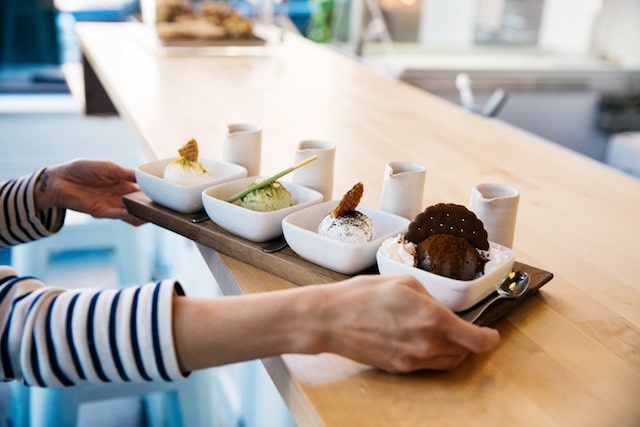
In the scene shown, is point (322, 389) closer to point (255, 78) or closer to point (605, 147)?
point (255, 78)

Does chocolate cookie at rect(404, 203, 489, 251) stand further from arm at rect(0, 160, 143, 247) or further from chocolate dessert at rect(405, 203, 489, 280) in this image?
arm at rect(0, 160, 143, 247)

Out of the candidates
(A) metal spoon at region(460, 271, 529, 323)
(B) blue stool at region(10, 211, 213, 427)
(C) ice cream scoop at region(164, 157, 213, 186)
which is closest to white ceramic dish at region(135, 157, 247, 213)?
(C) ice cream scoop at region(164, 157, 213, 186)

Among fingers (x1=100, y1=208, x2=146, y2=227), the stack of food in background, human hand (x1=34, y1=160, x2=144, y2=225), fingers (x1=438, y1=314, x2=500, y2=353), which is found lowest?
fingers (x1=100, y1=208, x2=146, y2=227)

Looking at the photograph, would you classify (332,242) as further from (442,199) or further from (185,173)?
(442,199)

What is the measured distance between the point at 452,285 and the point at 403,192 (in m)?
0.28

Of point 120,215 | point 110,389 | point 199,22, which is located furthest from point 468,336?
point 199,22

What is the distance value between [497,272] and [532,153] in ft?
2.96

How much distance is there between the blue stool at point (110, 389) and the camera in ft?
5.43

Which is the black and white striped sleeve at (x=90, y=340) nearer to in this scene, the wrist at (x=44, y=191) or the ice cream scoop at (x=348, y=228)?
the ice cream scoop at (x=348, y=228)

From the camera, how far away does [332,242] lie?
941 mm

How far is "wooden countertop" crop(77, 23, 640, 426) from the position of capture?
29.5 inches

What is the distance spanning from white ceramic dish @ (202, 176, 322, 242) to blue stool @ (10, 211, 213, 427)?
27.0 inches

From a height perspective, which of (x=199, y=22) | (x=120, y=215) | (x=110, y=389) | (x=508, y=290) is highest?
(x=199, y=22)

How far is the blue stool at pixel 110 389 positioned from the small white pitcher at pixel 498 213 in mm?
918
